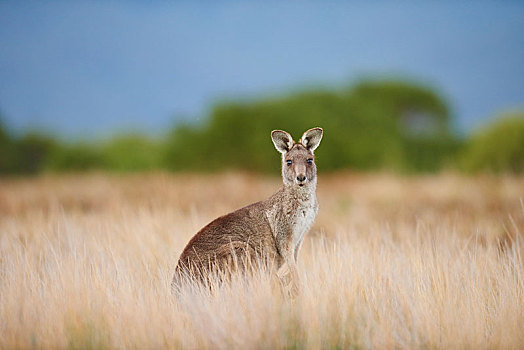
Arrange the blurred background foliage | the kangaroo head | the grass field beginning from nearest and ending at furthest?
the grass field → the kangaroo head → the blurred background foliage

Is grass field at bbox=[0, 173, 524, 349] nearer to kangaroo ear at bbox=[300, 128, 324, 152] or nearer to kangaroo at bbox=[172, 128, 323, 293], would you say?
kangaroo at bbox=[172, 128, 323, 293]

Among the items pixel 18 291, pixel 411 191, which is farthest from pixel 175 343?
pixel 411 191

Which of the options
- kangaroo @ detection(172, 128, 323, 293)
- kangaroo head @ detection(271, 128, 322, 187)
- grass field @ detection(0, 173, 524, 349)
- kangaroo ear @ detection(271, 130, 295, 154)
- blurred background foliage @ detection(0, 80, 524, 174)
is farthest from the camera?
blurred background foliage @ detection(0, 80, 524, 174)

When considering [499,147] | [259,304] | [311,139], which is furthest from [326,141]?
[259,304]

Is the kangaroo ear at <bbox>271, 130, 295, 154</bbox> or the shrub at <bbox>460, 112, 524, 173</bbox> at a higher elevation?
the shrub at <bbox>460, 112, 524, 173</bbox>

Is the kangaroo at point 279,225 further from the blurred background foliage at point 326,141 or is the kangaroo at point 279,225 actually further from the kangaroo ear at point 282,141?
the blurred background foliage at point 326,141

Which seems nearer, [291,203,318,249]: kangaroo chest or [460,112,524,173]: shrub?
[291,203,318,249]: kangaroo chest

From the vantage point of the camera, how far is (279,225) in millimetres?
5945

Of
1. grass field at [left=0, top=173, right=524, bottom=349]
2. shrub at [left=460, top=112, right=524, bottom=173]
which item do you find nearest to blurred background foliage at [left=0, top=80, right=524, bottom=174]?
shrub at [left=460, top=112, right=524, bottom=173]

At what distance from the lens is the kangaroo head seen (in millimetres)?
5867

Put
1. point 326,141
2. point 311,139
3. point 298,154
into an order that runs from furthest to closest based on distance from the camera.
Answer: point 326,141 → point 311,139 → point 298,154

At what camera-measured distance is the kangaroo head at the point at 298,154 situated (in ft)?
19.2

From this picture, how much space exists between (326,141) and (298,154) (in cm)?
2298

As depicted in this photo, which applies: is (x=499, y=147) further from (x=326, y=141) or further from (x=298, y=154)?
(x=298, y=154)
